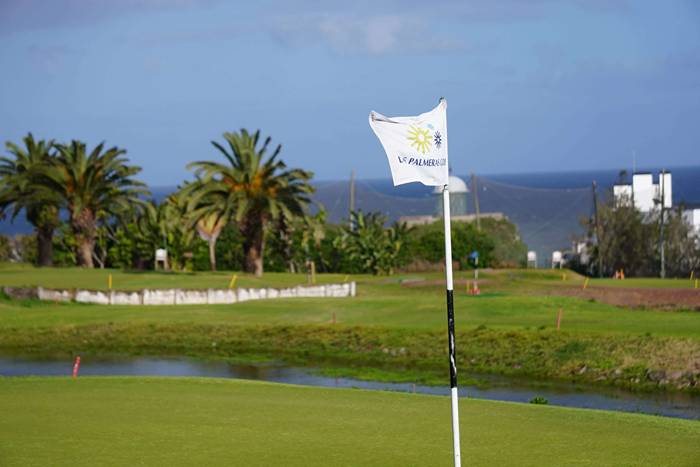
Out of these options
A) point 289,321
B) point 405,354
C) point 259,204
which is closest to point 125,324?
point 289,321

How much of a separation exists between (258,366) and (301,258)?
1286 inches

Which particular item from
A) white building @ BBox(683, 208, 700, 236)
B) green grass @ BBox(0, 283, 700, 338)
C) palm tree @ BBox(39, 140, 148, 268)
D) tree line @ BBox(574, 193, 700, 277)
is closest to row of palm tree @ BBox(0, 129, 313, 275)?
palm tree @ BBox(39, 140, 148, 268)

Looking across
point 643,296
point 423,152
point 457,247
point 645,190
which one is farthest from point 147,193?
point 423,152

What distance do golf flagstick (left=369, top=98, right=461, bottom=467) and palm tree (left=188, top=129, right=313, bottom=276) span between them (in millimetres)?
37456

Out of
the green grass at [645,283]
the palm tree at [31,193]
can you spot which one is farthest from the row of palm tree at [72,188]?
the green grass at [645,283]

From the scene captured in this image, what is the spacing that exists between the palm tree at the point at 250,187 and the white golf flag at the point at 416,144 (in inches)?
1475

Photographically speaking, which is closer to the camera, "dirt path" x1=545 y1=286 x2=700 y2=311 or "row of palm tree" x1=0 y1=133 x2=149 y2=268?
"dirt path" x1=545 y1=286 x2=700 y2=311

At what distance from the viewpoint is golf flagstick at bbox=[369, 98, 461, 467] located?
424 inches

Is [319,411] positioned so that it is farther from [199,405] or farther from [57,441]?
[57,441]

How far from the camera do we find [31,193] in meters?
54.0

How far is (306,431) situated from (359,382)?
499 inches

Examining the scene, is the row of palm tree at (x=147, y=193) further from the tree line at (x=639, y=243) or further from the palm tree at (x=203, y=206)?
the tree line at (x=639, y=243)

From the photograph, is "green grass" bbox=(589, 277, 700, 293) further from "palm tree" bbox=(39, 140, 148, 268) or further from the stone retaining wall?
"palm tree" bbox=(39, 140, 148, 268)

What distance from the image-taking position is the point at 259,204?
4897 cm
